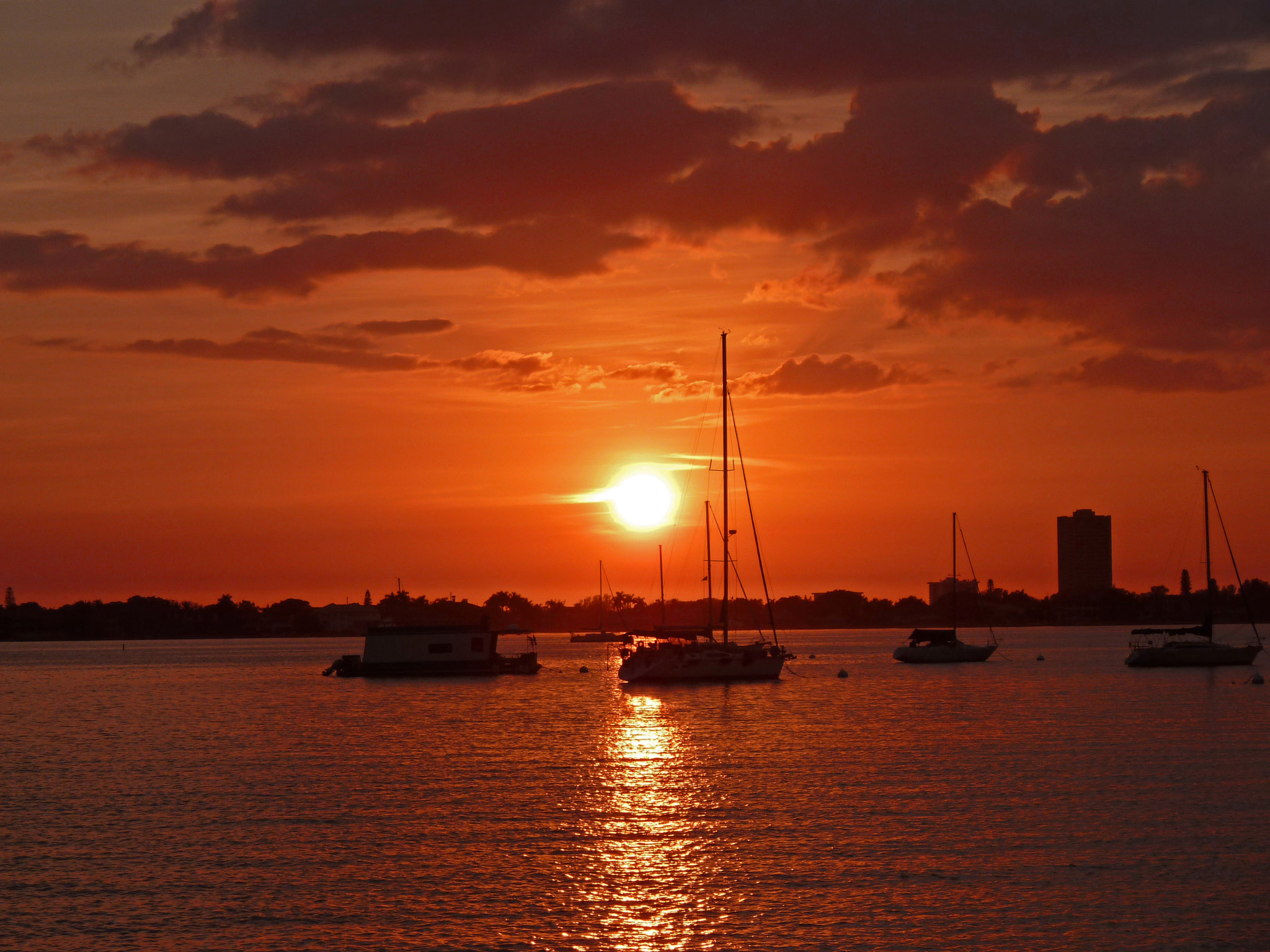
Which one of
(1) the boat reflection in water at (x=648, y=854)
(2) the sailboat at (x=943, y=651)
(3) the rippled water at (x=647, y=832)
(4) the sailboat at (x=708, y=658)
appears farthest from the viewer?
(2) the sailboat at (x=943, y=651)

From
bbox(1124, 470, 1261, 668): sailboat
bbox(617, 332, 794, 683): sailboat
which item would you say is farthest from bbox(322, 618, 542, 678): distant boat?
bbox(1124, 470, 1261, 668): sailboat

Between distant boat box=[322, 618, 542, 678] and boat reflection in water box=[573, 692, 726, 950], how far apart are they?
6847cm

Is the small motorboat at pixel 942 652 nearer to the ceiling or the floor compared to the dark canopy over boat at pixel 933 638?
nearer to the floor

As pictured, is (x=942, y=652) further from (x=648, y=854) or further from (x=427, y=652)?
(x=648, y=854)

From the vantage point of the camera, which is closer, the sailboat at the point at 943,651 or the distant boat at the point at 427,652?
the distant boat at the point at 427,652

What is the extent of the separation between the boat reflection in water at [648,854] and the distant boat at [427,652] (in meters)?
68.5

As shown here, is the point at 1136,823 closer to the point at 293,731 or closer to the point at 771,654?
the point at 293,731

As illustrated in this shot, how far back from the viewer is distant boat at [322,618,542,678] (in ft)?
430

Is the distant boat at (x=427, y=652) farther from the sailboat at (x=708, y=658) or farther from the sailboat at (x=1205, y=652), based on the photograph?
the sailboat at (x=1205, y=652)

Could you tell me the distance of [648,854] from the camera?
3750 cm

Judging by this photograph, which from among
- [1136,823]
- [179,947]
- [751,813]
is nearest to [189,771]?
[751,813]

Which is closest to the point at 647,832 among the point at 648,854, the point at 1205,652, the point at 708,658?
the point at 648,854

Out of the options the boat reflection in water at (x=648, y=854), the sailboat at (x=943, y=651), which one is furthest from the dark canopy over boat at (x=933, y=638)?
the boat reflection in water at (x=648, y=854)

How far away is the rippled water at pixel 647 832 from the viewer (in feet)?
97.5
